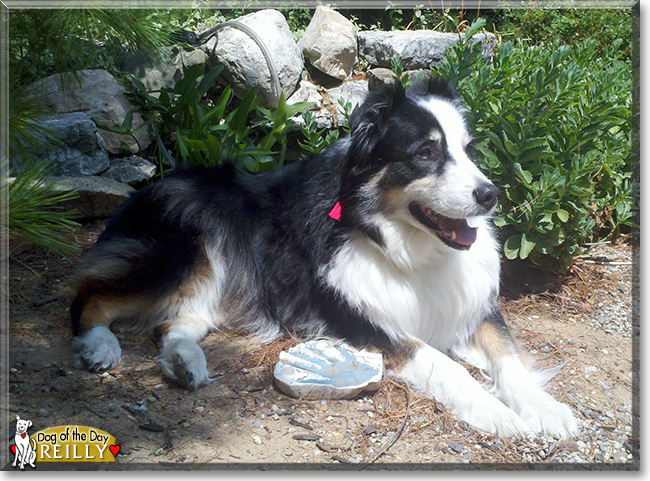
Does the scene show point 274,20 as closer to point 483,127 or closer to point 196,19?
point 196,19

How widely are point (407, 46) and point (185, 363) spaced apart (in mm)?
4068

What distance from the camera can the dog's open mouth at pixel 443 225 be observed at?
268 centimetres

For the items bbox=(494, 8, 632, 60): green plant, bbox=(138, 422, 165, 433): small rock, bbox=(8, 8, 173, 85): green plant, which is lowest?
bbox=(138, 422, 165, 433): small rock

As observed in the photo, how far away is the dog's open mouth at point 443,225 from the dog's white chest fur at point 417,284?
14 cm

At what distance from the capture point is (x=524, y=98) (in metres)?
3.52

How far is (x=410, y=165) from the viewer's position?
266 cm

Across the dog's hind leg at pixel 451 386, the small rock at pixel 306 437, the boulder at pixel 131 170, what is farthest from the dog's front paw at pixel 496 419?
the boulder at pixel 131 170

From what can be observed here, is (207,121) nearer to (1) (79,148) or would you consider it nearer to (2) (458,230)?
(1) (79,148)

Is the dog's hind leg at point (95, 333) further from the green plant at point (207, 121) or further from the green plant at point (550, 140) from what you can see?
the green plant at point (550, 140)

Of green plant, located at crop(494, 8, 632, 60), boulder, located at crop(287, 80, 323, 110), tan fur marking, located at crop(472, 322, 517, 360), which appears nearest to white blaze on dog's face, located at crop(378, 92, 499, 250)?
tan fur marking, located at crop(472, 322, 517, 360)

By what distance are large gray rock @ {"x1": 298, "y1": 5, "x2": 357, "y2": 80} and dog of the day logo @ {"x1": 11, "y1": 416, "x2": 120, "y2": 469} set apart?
3.95 m

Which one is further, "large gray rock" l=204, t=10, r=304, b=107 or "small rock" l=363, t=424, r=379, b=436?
"large gray rock" l=204, t=10, r=304, b=107

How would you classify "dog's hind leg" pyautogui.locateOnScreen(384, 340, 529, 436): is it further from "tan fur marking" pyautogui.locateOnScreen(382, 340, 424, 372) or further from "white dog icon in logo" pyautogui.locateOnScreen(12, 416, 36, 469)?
"white dog icon in logo" pyautogui.locateOnScreen(12, 416, 36, 469)

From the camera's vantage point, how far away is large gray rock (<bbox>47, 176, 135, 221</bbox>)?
161 inches
